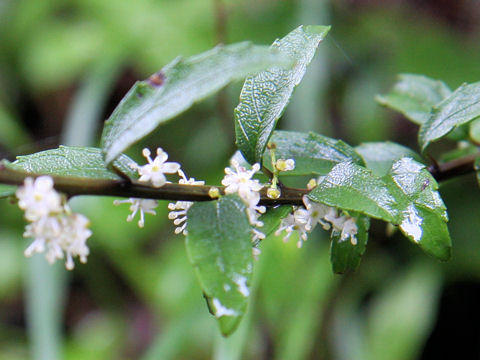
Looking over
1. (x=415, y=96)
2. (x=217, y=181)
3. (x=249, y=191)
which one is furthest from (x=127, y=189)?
(x=217, y=181)

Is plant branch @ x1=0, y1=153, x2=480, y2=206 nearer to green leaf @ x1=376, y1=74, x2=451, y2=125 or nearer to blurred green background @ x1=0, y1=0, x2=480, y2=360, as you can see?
green leaf @ x1=376, y1=74, x2=451, y2=125

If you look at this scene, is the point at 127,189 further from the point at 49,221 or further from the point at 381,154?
the point at 381,154

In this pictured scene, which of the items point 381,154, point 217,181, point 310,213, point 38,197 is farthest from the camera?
point 217,181

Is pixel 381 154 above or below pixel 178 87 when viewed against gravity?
below

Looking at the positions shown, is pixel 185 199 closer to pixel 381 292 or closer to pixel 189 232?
pixel 189 232

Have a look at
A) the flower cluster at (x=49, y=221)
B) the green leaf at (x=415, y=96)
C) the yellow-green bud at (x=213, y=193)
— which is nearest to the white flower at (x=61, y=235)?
the flower cluster at (x=49, y=221)

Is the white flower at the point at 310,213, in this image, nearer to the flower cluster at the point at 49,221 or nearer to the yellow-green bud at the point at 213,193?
the yellow-green bud at the point at 213,193

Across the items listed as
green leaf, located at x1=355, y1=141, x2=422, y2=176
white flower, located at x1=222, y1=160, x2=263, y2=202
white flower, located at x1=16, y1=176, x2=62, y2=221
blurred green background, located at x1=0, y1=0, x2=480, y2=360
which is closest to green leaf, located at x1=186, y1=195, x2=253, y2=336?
white flower, located at x1=222, y1=160, x2=263, y2=202

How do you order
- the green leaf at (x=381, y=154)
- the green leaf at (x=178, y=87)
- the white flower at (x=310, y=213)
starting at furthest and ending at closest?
the green leaf at (x=381, y=154)
the white flower at (x=310, y=213)
the green leaf at (x=178, y=87)
